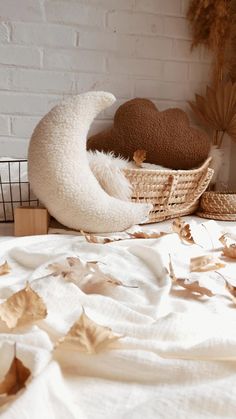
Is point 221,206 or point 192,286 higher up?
point 192,286

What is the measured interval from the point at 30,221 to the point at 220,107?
892 millimetres

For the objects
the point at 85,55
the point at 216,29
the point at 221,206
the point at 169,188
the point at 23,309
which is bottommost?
the point at 221,206

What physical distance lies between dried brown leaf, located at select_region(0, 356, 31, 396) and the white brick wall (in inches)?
51.9

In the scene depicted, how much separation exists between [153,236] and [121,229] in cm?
12

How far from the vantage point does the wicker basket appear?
127cm

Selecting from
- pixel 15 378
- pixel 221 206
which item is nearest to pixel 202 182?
pixel 221 206

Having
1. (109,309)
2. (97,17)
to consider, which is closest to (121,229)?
(109,309)

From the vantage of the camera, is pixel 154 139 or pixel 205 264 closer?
pixel 205 264

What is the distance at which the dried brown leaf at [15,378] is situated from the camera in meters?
0.42

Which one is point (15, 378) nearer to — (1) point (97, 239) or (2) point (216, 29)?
(1) point (97, 239)

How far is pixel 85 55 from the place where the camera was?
1.67m

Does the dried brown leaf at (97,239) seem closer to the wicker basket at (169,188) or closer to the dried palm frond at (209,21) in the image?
the wicker basket at (169,188)

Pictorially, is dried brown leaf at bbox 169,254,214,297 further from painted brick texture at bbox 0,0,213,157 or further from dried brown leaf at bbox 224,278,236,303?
painted brick texture at bbox 0,0,213,157

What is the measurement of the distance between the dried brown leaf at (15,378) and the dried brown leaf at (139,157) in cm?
94
